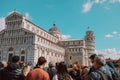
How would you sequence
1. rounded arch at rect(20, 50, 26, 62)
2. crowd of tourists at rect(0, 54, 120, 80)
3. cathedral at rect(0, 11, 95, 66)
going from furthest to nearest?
rounded arch at rect(20, 50, 26, 62), cathedral at rect(0, 11, 95, 66), crowd of tourists at rect(0, 54, 120, 80)

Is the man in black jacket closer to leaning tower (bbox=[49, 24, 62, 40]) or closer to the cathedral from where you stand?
the cathedral

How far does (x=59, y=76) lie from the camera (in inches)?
226

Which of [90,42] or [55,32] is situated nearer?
[90,42]

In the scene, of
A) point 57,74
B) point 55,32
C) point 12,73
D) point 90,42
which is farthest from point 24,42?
point 12,73

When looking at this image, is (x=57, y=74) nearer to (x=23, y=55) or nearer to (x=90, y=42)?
(x=23, y=55)

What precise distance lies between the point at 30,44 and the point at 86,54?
29135 mm

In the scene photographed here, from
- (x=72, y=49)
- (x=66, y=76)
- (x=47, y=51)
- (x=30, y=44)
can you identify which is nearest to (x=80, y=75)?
(x=66, y=76)

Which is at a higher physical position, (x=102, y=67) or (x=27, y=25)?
(x=27, y=25)

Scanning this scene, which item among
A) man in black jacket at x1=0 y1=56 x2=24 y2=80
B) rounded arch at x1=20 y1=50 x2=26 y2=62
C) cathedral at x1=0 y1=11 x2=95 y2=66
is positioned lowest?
man in black jacket at x1=0 y1=56 x2=24 y2=80

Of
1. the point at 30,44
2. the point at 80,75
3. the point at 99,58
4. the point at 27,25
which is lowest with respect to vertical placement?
the point at 80,75

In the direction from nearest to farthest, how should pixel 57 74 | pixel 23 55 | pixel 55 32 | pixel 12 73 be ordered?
1. pixel 12 73
2. pixel 57 74
3. pixel 23 55
4. pixel 55 32

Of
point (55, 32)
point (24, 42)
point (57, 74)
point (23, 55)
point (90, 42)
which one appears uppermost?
point (55, 32)

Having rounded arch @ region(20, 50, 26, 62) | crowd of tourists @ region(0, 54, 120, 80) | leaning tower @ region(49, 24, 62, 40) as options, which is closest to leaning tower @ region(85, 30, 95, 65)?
leaning tower @ region(49, 24, 62, 40)

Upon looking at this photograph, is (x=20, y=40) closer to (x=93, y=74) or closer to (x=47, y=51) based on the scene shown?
(x=47, y=51)
